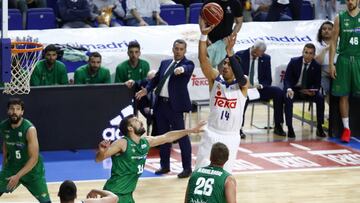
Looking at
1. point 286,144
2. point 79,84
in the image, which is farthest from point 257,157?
point 79,84

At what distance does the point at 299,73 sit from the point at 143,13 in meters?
3.22

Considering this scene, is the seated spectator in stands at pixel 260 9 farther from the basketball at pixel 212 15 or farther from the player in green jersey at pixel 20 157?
the player in green jersey at pixel 20 157

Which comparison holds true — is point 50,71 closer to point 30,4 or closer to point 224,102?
point 30,4

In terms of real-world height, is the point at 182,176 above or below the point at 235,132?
below

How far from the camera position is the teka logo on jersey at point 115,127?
557 inches

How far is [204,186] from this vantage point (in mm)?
9016

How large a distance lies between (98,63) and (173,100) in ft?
5.62

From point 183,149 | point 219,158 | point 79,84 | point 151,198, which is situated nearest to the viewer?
point 219,158

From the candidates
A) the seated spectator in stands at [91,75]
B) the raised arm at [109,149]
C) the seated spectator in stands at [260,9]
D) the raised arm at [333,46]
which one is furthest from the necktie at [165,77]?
the seated spectator in stands at [260,9]

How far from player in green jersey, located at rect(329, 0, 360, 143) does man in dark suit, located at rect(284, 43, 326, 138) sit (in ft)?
1.00

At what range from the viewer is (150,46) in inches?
642

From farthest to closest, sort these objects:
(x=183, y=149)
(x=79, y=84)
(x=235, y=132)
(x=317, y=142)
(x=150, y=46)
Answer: (x=150, y=46) → (x=317, y=142) → (x=79, y=84) → (x=183, y=149) → (x=235, y=132)

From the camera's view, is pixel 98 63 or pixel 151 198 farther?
pixel 98 63

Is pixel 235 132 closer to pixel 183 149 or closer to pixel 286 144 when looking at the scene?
pixel 183 149
